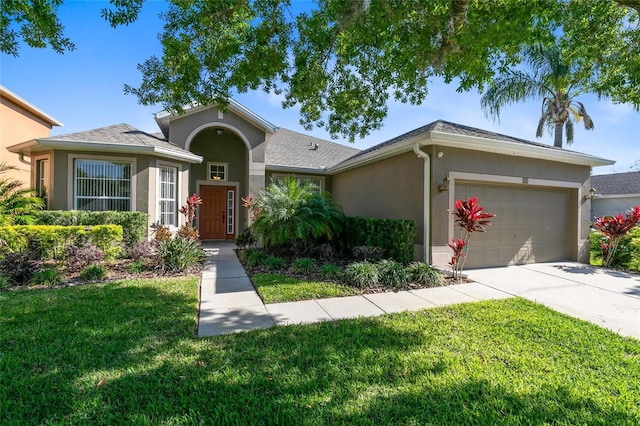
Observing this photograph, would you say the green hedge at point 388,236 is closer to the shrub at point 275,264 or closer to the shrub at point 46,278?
the shrub at point 275,264

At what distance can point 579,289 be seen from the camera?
5922mm

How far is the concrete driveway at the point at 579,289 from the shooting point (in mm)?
4453

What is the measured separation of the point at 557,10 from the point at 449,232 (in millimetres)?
4776

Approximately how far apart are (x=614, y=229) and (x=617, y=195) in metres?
12.4

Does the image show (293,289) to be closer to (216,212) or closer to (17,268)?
(17,268)

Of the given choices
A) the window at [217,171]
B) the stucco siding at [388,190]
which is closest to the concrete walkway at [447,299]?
the stucco siding at [388,190]

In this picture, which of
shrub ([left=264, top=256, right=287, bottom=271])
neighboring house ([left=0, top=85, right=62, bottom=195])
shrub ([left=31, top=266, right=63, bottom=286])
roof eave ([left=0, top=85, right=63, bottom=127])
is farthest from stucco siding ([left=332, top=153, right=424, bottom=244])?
roof eave ([left=0, top=85, right=63, bottom=127])

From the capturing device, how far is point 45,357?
3047mm

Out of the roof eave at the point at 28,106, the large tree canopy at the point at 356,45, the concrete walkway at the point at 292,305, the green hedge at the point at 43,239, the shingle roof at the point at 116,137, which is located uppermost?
the roof eave at the point at 28,106

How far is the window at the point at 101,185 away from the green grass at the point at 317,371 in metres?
5.79

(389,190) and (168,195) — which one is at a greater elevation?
(389,190)

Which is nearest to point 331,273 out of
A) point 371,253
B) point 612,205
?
point 371,253

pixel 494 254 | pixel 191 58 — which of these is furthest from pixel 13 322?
pixel 494 254

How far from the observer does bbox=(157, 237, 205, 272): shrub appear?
277 inches
